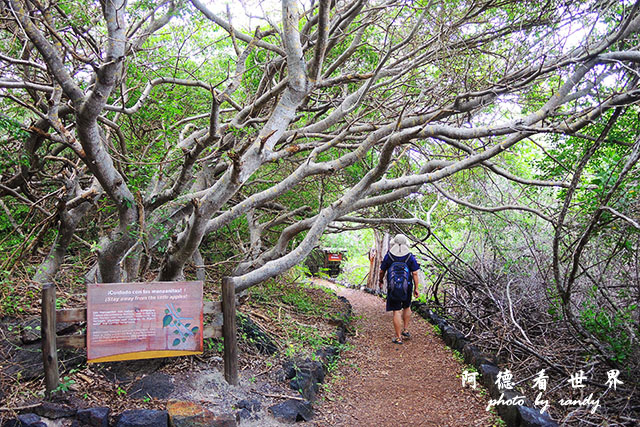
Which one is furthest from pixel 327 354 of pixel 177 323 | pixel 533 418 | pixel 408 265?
pixel 533 418

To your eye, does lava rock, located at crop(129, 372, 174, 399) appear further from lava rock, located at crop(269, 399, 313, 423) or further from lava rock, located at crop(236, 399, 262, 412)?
lava rock, located at crop(269, 399, 313, 423)

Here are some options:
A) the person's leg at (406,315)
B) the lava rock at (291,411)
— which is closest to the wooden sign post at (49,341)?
the lava rock at (291,411)

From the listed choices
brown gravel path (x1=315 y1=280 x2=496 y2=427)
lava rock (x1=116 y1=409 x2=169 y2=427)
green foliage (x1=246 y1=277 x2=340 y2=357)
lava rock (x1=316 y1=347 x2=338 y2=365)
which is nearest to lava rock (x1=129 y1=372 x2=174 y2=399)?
lava rock (x1=116 y1=409 x2=169 y2=427)

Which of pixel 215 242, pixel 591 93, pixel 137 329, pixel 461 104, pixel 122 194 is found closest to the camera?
pixel 137 329

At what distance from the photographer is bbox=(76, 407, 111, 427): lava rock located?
3.72 m

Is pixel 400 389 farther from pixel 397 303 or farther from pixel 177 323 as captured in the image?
pixel 177 323

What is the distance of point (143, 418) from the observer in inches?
150

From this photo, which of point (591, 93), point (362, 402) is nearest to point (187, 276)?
point (362, 402)

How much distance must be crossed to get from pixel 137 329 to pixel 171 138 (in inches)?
137

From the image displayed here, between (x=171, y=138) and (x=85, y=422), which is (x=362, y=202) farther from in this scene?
(x=85, y=422)

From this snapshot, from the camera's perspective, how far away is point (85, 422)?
3742 mm

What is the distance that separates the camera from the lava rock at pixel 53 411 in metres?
3.76

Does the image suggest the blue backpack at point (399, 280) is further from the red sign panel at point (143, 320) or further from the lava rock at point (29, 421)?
the lava rock at point (29, 421)

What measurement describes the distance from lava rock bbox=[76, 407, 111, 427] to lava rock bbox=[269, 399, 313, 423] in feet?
5.22
